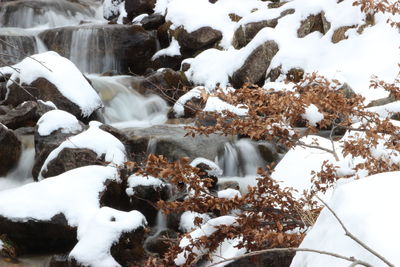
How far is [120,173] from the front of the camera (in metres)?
6.61

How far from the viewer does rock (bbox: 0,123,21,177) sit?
26.0 feet

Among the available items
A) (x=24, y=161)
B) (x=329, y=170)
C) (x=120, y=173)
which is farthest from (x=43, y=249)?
(x=329, y=170)

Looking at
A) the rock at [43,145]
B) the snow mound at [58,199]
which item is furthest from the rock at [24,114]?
the snow mound at [58,199]

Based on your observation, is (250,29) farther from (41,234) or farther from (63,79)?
(41,234)

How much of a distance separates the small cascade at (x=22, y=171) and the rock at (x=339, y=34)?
8.07 m

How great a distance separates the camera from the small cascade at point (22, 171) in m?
7.93

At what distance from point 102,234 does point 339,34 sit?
8786 millimetres

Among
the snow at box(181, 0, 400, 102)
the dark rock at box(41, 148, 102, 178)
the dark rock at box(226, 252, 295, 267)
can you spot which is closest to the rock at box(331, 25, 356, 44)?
the snow at box(181, 0, 400, 102)

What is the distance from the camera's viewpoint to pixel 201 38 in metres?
14.4

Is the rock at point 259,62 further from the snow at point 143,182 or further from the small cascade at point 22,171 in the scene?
the small cascade at point 22,171

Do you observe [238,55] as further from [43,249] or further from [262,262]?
[262,262]

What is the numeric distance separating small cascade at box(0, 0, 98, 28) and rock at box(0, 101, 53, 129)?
29.8 feet

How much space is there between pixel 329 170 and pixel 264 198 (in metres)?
0.68

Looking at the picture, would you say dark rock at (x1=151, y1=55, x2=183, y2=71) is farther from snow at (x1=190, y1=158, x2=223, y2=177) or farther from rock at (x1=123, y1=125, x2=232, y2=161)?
snow at (x1=190, y1=158, x2=223, y2=177)
